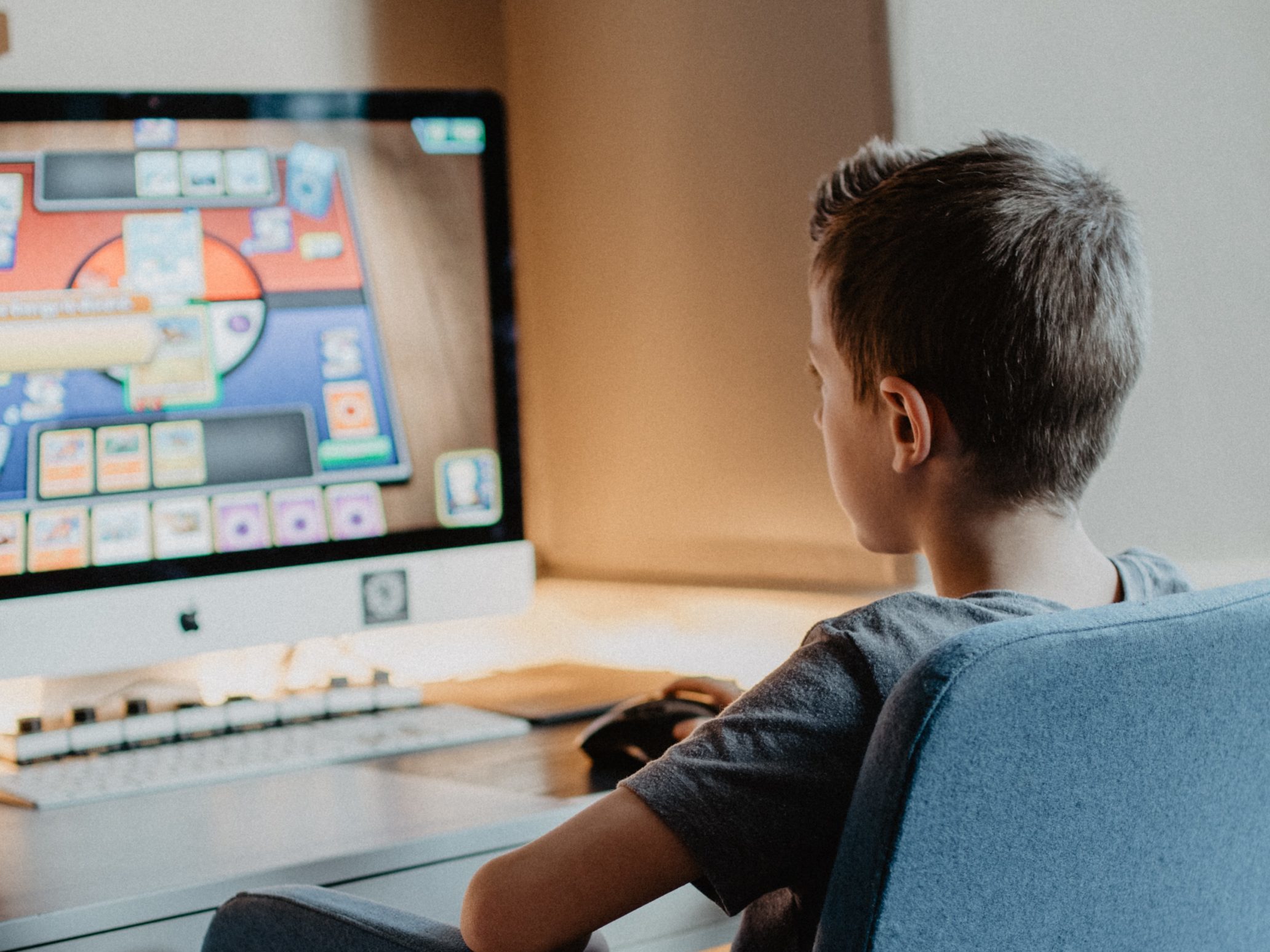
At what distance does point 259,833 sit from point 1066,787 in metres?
0.61

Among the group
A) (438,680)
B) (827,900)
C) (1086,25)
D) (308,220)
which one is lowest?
(438,680)

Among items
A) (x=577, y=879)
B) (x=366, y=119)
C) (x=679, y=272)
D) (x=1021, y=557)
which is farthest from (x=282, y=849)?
(x=679, y=272)

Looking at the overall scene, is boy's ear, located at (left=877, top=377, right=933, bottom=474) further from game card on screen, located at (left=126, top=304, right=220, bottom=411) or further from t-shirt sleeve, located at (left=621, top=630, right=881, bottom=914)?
game card on screen, located at (left=126, top=304, right=220, bottom=411)

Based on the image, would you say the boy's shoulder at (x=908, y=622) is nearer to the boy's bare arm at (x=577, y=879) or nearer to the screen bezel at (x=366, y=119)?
the boy's bare arm at (x=577, y=879)

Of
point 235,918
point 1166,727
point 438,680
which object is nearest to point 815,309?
point 1166,727

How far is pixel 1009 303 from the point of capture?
0.77 metres

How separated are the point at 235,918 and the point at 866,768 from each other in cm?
44

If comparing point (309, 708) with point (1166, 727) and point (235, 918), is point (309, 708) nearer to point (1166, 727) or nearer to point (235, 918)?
point (235, 918)

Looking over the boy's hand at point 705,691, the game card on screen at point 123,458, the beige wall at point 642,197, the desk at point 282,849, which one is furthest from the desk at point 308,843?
the game card on screen at point 123,458

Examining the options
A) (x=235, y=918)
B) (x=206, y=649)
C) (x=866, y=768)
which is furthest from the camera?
(x=206, y=649)

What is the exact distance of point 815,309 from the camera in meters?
0.89

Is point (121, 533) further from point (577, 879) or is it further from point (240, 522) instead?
point (577, 879)

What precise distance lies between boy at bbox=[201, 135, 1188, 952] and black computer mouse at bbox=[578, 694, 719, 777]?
0.29 metres

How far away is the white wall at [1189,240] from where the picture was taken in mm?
1325
